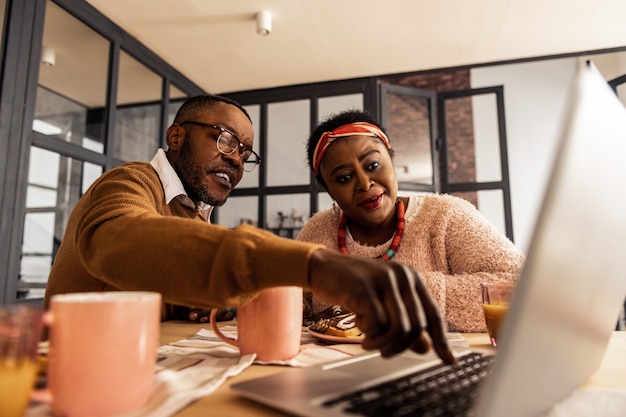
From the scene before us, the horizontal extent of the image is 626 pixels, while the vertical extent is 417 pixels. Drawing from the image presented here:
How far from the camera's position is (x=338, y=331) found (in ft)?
2.62

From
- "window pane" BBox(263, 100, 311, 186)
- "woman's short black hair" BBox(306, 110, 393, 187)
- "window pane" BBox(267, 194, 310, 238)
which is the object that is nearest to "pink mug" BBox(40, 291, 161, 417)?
"woman's short black hair" BBox(306, 110, 393, 187)

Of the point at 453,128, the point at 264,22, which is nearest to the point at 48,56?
the point at 264,22

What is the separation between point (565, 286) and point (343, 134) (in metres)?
1.15

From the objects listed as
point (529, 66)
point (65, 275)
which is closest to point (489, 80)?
point (529, 66)

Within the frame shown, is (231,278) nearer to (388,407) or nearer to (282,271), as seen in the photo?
(282,271)

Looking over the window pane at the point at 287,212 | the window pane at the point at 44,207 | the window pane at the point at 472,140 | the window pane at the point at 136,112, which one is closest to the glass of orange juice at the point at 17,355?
the window pane at the point at 44,207

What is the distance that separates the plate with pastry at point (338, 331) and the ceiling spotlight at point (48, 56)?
198 cm

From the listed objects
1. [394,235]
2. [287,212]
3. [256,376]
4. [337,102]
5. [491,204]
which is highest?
[337,102]

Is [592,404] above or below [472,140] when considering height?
below

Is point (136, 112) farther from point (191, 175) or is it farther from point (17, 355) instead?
point (17, 355)

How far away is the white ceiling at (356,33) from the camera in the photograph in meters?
2.26

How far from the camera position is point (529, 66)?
14.9 ft

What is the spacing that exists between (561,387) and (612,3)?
2619 millimetres

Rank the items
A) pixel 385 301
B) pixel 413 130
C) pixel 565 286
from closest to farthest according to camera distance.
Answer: pixel 565 286
pixel 385 301
pixel 413 130
